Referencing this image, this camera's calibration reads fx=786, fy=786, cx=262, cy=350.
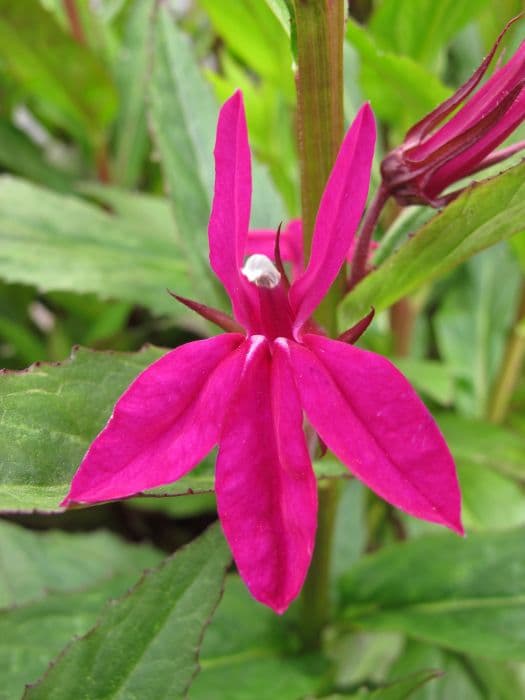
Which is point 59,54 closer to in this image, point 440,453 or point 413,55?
point 413,55

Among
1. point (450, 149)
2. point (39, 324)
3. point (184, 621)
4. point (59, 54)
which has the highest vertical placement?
point (450, 149)

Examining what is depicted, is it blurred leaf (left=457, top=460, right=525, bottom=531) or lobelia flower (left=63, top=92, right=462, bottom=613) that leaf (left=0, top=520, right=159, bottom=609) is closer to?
blurred leaf (left=457, top=460, right=525, bottom=531)

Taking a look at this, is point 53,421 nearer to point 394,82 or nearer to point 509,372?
point 394,82

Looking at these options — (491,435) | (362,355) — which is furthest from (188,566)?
(491,435)

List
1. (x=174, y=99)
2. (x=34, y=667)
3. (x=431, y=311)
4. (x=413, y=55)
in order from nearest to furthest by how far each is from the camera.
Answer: (x=34, y=667)
(x=174, y=99)
(x=413, y=55)
(x=431, y=311)

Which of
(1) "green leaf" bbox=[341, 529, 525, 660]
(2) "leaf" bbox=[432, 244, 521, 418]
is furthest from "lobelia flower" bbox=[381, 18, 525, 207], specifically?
(2) "leaf" bbox=[432, 244, 521, 418]

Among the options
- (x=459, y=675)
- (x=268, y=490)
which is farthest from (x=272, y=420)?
(x=459, y=675)
